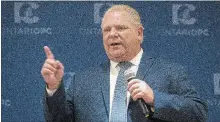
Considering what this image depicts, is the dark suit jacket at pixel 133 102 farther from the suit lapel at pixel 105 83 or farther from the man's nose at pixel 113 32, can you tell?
the man's nose at pixel 113 32

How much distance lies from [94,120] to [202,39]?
4.76 feet

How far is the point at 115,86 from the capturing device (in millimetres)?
1834

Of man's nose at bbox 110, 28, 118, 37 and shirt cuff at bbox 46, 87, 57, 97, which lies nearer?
shirt cuff at bbox 46, 87, 57, 97

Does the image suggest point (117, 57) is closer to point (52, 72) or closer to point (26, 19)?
point (52, 72)

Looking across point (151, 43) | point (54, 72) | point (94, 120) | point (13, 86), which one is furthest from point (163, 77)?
point (13, 86)

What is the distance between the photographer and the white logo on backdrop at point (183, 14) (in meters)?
3.05

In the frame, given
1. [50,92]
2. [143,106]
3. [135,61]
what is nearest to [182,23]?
[135,61]

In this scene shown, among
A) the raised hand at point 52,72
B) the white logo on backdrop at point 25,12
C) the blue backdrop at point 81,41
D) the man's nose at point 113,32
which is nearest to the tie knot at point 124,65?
the man's nose at point 113,32

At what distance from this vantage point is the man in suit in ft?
5.52

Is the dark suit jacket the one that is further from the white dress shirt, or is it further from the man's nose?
the man's nose

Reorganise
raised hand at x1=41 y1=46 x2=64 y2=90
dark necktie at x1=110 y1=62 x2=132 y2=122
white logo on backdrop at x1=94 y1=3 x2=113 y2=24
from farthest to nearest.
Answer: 1. white logo on backdrop at x1=94 y1=3 x2=113 y2=24
2. dark necktie at x1=110 y1=62 x2=132 y2=122
3. raised hand at x1=41 y1=46 x2=64 y2=90

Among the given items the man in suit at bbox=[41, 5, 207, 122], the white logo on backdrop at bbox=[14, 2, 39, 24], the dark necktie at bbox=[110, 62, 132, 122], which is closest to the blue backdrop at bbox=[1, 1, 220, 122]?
the white logo on backdrop at bbox=[14, 2, 39, 24]

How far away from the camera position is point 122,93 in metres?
1.81

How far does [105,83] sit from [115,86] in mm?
41
